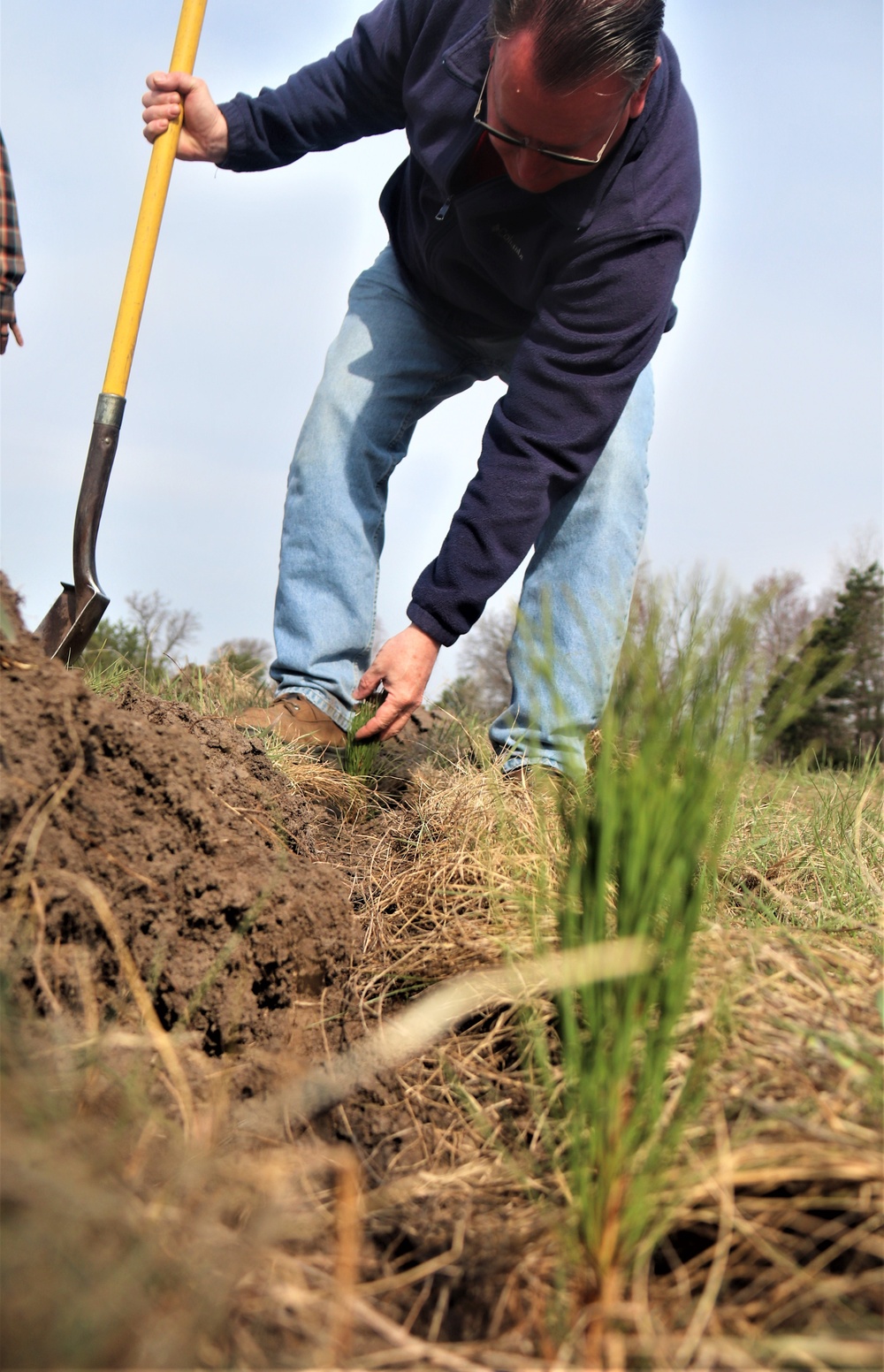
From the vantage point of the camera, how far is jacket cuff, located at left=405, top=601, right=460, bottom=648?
7.24ft

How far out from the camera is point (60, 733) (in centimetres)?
119

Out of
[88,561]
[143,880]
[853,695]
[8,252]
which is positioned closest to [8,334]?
[8,252]

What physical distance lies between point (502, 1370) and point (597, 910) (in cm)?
39

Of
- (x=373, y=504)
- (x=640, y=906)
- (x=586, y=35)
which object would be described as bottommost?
(x=640, y=906)

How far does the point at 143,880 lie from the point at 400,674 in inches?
40.9

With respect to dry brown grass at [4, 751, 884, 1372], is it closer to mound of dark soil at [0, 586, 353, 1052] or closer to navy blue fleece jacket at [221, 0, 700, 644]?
mound of dark soil at [0, 586, 353, 1052]

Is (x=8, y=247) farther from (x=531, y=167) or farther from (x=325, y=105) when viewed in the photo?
(x=531, y=167)

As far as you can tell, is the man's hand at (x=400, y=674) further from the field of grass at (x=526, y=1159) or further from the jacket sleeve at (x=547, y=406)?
the field of grass at (x=526, y=1159)

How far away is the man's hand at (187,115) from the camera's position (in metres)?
2.61

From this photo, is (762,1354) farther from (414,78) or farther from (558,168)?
(414,78)

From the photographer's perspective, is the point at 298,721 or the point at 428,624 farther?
the point at 298,721

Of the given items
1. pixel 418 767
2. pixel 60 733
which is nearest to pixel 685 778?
pixel 60 733

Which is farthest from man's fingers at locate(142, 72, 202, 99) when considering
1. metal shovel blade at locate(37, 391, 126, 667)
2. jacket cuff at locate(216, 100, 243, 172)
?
metal shovel blade at locate(37, 391, 126, 667)

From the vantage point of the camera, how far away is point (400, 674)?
84.8 inches
